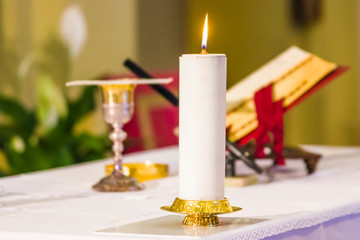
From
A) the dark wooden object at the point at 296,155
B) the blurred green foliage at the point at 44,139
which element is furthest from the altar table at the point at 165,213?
the blurred green foliage at the point at 44,139

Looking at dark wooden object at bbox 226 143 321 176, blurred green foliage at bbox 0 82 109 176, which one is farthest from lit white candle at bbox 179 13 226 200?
blurred green foliage at bbox 0 82 109 176

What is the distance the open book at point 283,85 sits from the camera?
171 centimetres

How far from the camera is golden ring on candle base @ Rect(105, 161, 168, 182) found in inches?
65.3

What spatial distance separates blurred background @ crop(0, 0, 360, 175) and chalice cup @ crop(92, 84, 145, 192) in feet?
5.99

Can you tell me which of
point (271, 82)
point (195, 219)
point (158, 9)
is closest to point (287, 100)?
point (271, 82)

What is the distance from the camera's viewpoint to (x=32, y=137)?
166 inches

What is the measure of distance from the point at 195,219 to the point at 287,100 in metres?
0.74

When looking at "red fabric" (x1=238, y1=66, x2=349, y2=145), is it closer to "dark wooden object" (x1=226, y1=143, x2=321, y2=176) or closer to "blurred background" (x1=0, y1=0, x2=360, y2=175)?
"dark wooden object" (x1=226, y1=143, x2=321, y2=176)

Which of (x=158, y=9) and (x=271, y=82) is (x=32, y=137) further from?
(x=271, y=82)

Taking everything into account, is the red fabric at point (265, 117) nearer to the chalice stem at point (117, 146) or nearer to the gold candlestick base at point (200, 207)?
the chalice stem at point (117, 146)

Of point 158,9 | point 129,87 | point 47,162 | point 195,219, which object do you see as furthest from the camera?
point 158,9

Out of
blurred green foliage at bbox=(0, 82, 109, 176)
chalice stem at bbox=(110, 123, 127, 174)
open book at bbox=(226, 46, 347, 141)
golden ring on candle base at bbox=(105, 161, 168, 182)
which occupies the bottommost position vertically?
blurred green foliage at bbox=(0, 82, 109, 176)

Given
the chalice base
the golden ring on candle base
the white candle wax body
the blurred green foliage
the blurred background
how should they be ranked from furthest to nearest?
the blurred background, the blurred green foliage, the golden ring on candle base, the chalice base, the white candle wax body

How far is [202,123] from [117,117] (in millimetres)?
591
